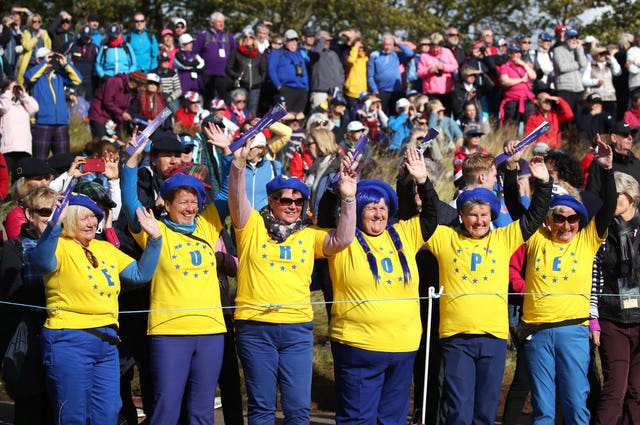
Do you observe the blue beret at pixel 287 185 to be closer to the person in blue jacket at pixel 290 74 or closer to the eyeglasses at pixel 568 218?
the eyeglasses at pixel 568 218

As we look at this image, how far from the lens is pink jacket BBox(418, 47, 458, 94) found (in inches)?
634

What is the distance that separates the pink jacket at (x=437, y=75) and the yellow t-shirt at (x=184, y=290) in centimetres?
980

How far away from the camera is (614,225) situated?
7574mm

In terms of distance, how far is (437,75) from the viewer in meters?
16.2

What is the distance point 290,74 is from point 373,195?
30.0 feet

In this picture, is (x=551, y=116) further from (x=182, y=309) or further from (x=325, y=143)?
(x=182, y=309)

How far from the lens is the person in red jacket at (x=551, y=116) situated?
15.4 metres

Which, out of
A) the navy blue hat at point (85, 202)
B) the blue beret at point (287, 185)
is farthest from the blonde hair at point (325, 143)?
the navy blue hat at point (85, 202)

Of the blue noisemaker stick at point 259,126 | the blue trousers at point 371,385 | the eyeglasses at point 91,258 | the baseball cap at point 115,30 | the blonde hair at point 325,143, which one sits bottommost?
the blue trousers at point 371,385

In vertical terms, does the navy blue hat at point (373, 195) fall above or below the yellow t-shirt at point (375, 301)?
above

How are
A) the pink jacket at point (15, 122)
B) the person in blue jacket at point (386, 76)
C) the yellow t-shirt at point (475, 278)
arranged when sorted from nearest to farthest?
the yellow t-shirt at point (475, 278) < the pink jacket at point (15, 122) < the person in blue jacket at point (386, 76)

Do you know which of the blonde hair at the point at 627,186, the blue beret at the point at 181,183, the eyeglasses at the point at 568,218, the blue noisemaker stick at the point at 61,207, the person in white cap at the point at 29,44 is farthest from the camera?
the person in white cap at the point at 29,44

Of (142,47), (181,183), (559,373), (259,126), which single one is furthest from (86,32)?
(559,373)

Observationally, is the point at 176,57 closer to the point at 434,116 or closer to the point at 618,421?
the point at 434,116
